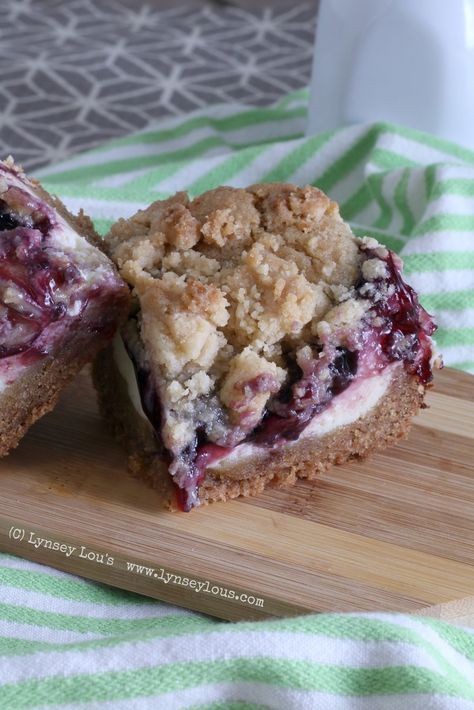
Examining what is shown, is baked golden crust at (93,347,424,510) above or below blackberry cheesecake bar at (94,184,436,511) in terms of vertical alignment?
below

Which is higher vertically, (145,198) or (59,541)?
(145,198)

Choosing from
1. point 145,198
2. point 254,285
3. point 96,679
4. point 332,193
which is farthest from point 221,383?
point 332,193

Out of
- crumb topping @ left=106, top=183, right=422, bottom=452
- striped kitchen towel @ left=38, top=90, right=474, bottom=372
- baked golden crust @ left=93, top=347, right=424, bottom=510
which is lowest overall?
baked golden crust @ left=93, top=347, right=424, bottom=510

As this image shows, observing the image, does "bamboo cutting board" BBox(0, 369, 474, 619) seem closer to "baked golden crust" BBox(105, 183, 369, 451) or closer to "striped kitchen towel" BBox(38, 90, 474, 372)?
"baked golden crust" BBox(105, 183, 369, 451)

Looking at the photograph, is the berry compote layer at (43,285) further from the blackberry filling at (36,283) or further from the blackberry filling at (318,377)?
the blackberry filling at (318,377)

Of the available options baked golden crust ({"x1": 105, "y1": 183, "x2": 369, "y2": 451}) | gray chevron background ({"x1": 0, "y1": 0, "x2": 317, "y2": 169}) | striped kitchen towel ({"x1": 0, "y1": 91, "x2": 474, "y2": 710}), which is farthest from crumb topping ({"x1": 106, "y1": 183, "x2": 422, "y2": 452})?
gray chevron background ({"x1": 0, "y1": 0, "x2": 317, "y2": 169})

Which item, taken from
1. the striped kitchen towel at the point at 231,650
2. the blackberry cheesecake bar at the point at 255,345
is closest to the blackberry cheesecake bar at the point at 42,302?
the blackberry cheesecake bar at the point at 255,345

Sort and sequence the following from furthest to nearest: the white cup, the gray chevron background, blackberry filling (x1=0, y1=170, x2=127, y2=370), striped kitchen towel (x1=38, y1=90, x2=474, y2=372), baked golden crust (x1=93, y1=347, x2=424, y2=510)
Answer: the gray chevron background, the white cup, striped kitchen towel (x1=38, y1=90, x2=474, y2=372), baked golden crust (x1=93, y1=347, x2=424, y2=510), blackberry filling (x1=0, y1=170, x2=127, y2=370)

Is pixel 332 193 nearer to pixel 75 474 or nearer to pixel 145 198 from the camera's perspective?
pixel 145 198
